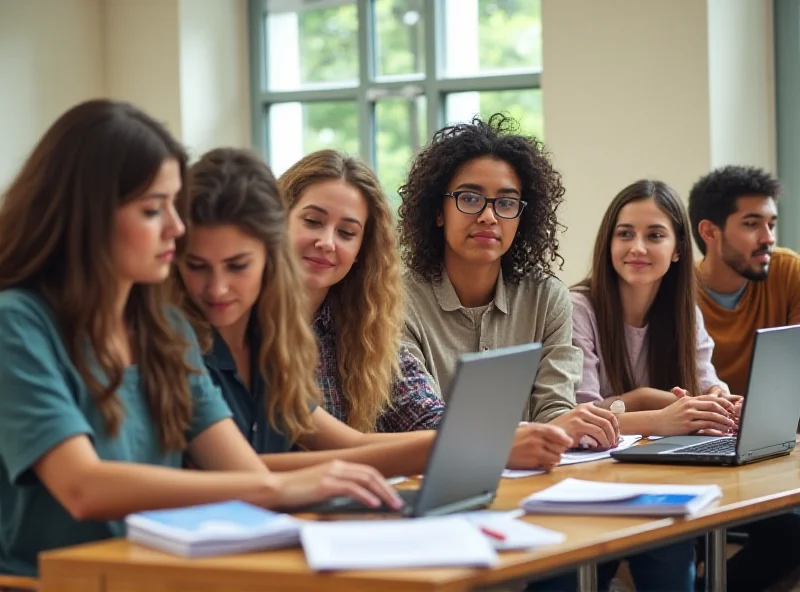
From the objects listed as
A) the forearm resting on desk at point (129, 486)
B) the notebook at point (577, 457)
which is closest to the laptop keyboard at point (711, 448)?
the notebook at point (577, 457)

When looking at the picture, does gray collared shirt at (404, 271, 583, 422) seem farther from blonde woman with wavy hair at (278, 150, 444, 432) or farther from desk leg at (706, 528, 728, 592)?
desk leg at (706, 528, 728, 592)

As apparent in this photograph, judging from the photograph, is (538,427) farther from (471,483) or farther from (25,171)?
(25,171)

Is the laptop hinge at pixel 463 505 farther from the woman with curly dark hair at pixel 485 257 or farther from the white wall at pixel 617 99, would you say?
the white wall at pixel 617 99

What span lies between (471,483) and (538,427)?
44cm

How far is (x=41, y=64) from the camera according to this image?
236 inches

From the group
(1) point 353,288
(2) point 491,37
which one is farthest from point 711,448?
(2) point 491,37

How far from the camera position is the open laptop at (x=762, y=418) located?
234cm

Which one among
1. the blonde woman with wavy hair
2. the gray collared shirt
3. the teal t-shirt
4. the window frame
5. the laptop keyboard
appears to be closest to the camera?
the teal t-shirt

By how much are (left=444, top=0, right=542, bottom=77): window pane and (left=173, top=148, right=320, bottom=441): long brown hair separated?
3.57 meters

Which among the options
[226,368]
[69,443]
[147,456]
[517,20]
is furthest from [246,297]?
[517,20]

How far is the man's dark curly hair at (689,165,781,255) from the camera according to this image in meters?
4.14

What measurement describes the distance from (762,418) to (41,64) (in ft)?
14.7

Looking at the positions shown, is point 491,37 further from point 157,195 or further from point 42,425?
point 42,425

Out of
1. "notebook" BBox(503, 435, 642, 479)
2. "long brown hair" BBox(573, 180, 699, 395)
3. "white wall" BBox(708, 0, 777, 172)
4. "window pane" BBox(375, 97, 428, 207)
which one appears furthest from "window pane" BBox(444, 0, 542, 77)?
"notebook" BBox(503, 435, 642, 479)
